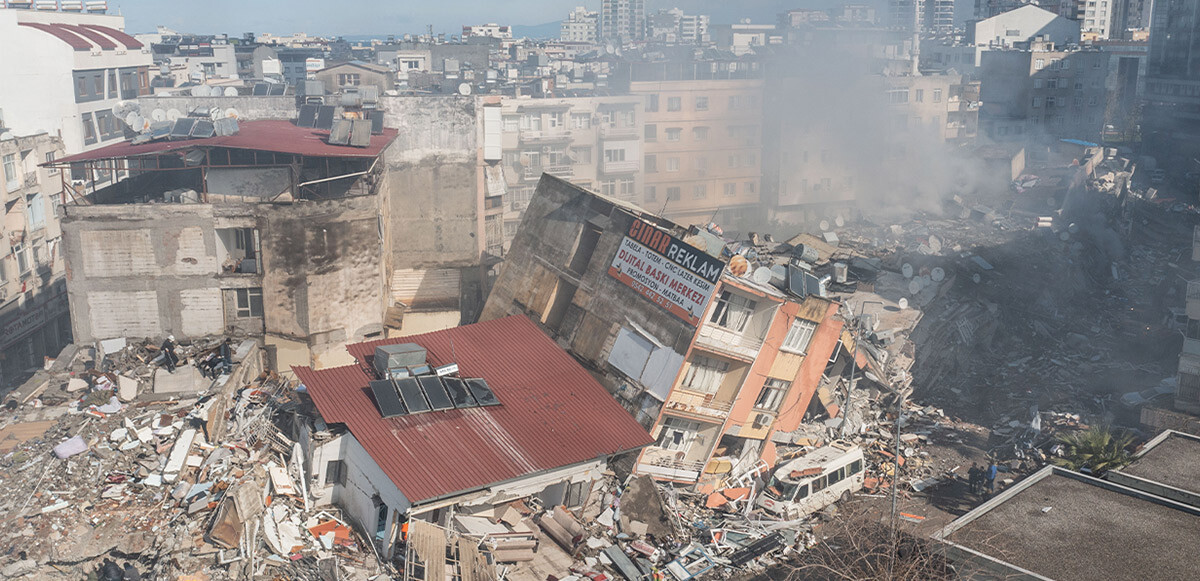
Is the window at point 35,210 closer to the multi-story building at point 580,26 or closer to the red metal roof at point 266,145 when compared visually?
the red metal roof at point 266,145

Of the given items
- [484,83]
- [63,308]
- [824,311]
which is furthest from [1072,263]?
[63,308]

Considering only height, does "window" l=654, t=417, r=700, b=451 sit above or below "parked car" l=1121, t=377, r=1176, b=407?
above

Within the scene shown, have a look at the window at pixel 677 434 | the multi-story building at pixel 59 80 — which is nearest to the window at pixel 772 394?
the window at pixel 677 434

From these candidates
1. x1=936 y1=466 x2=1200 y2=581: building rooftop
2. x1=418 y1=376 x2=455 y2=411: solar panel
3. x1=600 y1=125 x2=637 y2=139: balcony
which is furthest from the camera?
x1=600 y1=125 x2=637 y2=139: balcony

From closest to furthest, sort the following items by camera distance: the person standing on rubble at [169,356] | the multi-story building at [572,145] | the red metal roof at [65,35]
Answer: the person standing on rubble at [169,356]
the red metal roof at [65,35]
the multi-story building at [572,145]

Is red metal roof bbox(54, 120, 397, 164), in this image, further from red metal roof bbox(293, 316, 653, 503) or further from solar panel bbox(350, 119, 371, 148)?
A: red metal roof bbox(293, 316, 653, 503)

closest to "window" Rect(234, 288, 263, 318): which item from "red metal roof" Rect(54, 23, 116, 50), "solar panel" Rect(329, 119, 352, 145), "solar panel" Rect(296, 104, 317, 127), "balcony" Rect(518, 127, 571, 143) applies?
"solar panel" Rect(329, 119, 352, 145)
